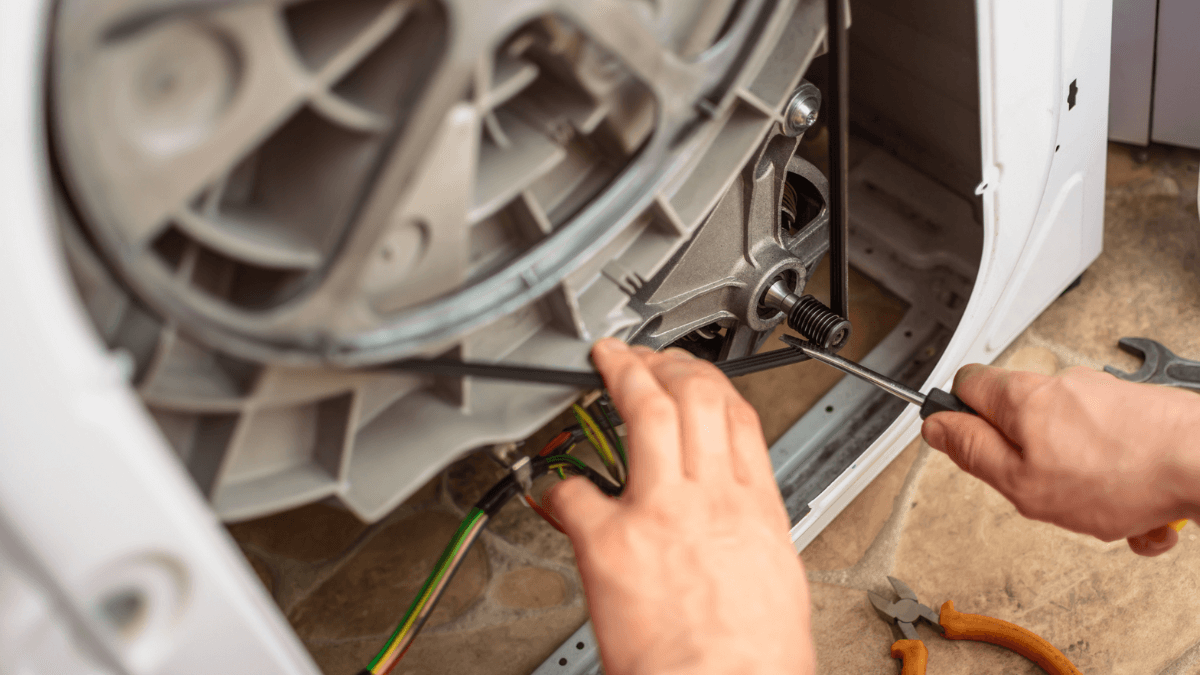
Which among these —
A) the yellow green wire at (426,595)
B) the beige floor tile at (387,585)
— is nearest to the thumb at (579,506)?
the yellow green wire at (426,595)

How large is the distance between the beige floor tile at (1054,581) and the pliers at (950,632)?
0.11ft

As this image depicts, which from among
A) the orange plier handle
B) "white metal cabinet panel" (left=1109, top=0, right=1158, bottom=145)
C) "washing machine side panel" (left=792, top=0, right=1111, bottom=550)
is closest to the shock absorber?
"washing machine side panel" (left=792, top=0, right=1111, bottom=550)

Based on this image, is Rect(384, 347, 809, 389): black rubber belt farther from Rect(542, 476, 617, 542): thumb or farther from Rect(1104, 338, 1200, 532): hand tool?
Rect(1104, 338, 1200, 532): hand tool

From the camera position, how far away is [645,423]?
76 centimetres

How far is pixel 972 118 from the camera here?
3.35ft

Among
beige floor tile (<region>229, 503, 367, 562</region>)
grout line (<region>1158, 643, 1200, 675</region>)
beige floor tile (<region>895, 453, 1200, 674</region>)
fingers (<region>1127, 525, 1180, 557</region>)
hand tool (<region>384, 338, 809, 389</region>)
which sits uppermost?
hand tool (<region>384, 338, 809, 389</region>)

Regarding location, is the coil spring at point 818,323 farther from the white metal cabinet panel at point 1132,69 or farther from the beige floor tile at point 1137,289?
the white metal cabinet panel at point 1132,69

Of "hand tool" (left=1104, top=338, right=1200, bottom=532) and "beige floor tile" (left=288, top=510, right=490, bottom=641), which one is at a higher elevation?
"beige floor tile" (left=288, top=510, right=490, bottom=641)

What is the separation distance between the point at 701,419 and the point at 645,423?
0.05m

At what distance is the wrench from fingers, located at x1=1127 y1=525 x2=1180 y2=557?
465mm

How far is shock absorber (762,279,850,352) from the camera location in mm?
986

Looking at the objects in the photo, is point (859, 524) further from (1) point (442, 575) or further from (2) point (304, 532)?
(2) point (304, 532)

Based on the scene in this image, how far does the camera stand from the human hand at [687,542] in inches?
27.8

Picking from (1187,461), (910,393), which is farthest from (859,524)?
(1187,461)
